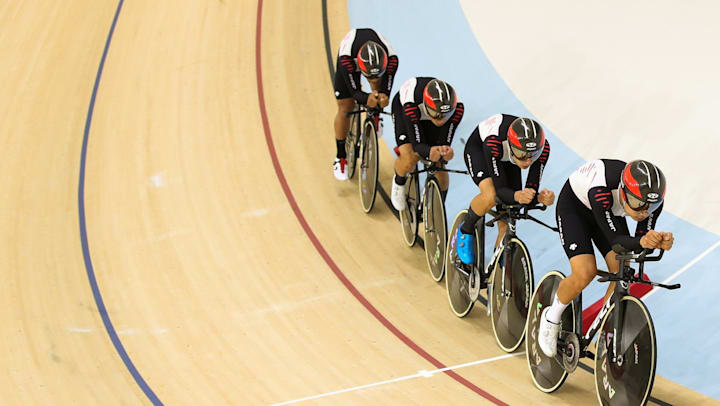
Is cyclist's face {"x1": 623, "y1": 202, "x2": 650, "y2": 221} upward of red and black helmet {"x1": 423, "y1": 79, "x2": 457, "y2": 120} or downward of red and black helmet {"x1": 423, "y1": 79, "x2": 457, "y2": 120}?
downward

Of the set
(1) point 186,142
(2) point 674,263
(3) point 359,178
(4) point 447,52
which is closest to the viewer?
(2) point 674,263

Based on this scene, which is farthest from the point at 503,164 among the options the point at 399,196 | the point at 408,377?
the point at 408,377

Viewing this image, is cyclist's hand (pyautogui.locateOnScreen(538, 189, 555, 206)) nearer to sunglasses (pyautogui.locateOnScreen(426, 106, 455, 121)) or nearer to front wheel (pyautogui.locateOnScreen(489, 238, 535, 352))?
front wheel (pyautogui.locateOnScreen(489, 238, 535, 352))

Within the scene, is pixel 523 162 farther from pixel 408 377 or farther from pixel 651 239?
pixel 408 377

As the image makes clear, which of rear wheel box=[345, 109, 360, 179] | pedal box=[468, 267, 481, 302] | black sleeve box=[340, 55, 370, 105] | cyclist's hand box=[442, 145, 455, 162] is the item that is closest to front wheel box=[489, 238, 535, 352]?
pedal box=[468, 267, 481, 302]

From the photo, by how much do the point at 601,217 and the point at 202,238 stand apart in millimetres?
3131

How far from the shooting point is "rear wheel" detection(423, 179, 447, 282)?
202 inches

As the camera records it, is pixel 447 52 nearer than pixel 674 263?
No

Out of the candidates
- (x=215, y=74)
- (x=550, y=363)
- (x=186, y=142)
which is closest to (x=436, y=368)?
(x=550, y=363)

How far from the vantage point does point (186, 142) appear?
702 centimetres

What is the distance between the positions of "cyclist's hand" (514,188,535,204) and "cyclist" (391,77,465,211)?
2.76 feet

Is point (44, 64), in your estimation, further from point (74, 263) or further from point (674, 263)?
point (674, 263)

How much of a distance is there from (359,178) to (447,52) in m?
1.88

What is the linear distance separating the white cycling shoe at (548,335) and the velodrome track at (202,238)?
1.13 ft
